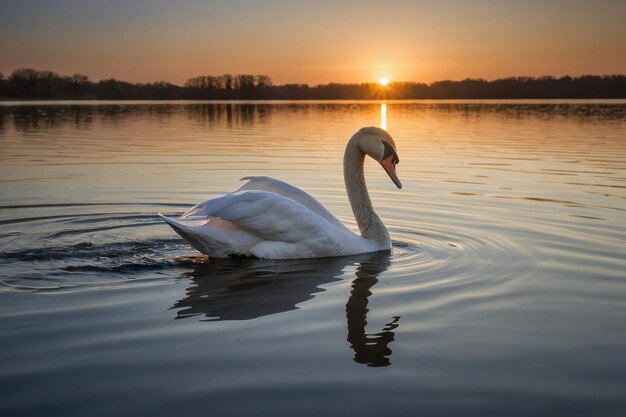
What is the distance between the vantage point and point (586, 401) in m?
4.29

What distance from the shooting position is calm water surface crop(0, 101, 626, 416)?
4277 mm

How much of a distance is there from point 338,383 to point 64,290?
3.04 metres

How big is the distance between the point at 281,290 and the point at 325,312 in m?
0.81

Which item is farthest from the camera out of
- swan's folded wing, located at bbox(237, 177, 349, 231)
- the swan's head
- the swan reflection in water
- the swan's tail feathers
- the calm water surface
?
the swan's head

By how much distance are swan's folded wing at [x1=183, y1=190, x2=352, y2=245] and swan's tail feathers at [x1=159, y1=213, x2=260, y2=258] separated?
100 millimetres

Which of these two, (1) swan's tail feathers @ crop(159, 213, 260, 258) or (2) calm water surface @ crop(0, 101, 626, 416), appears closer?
(2) calm water surface @ crop(0, 101, 626, 416)

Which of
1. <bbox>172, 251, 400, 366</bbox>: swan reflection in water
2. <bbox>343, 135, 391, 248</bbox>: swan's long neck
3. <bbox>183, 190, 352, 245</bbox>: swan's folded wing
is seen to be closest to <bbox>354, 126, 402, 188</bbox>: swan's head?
<bbox>343, 135, 391, 248</bbox>: swan's long neck

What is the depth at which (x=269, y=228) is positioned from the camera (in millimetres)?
7820

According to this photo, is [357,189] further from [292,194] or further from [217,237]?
[217,237]

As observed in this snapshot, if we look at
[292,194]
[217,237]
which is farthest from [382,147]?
[217,237]

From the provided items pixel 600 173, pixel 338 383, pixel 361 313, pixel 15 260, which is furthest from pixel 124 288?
pixel 600 173

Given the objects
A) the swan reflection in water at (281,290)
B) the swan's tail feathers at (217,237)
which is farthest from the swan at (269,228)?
the swan reflection in water at (281,290)

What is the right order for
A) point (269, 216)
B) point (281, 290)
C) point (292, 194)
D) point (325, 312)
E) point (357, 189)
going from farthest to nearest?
1. point (357, 189)
2. point (292, 194)
3. point (269, 216)
4. point (281, 290)
5. point (325, 312)

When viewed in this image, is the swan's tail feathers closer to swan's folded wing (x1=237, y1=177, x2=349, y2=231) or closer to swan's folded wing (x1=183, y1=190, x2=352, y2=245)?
swan's folded wing (x1=183, y1=190, x2=352, y2=245)
